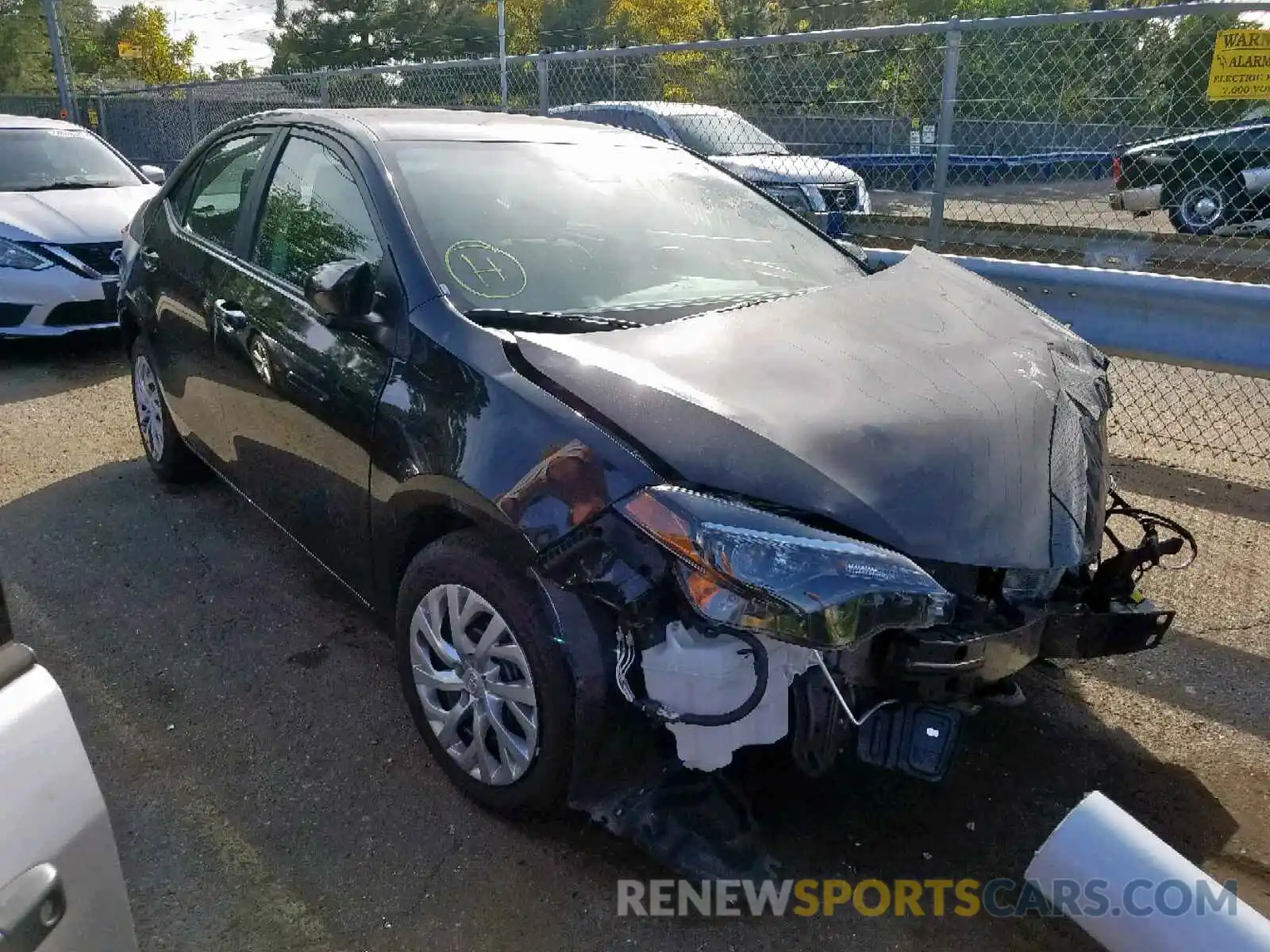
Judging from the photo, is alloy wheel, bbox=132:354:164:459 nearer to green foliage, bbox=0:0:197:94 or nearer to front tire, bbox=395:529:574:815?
front tire, bbox=395:529:574:815

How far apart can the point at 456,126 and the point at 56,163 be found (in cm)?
616

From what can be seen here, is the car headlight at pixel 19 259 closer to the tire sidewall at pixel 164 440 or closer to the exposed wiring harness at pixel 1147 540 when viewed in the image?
the tire sidewall at pixel 164 440

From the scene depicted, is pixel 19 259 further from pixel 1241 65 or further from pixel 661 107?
pixel 1241 65

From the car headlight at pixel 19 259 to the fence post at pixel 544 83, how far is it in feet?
12.2

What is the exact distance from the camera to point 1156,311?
15.9 feet

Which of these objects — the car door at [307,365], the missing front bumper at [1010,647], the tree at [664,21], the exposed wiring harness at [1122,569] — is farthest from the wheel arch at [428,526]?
the tree at [664,21]

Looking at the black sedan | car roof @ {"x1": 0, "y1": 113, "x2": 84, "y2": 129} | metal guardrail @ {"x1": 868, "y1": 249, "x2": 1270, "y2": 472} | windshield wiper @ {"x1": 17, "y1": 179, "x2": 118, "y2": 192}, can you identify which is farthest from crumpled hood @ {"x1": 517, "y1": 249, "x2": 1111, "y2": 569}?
car roof @ {"x1": 0, "y1": 113, "x2": 84, "y2": 129}

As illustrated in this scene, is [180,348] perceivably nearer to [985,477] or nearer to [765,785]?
[765,785]

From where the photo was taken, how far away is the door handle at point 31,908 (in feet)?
4.10

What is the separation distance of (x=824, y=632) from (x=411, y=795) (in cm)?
132

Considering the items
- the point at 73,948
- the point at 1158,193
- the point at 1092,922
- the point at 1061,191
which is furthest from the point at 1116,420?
the point at 73,948

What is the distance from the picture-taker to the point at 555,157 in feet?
11.3

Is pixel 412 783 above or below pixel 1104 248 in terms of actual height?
below

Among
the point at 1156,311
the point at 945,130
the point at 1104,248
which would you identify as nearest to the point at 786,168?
the point at 945,130
